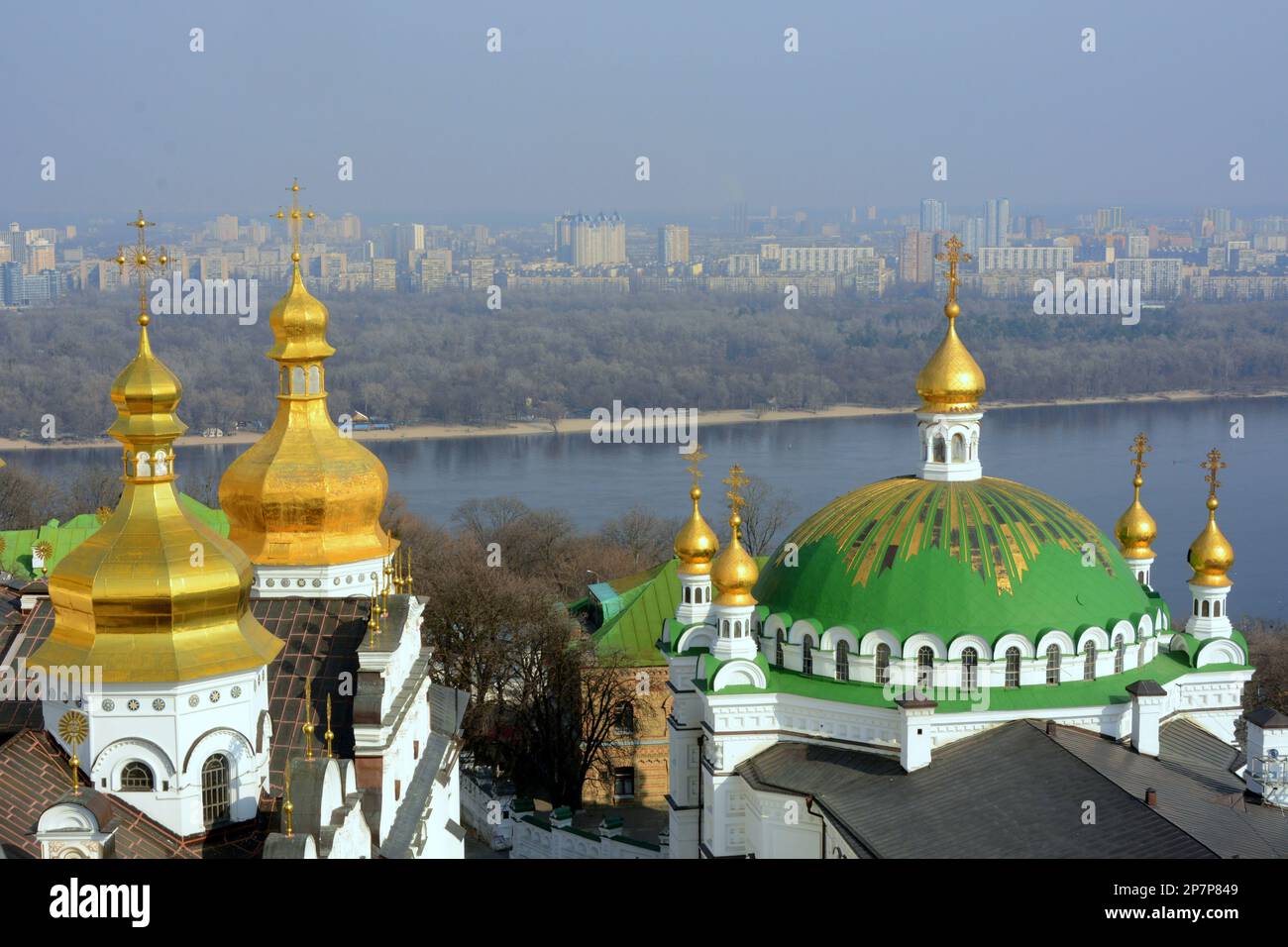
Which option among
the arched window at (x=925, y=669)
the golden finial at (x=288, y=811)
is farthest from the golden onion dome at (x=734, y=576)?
the golden finial at (x=288, y=811)

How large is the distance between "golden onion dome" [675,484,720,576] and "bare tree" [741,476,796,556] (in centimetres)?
1522

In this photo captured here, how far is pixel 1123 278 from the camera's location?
84.9 meters

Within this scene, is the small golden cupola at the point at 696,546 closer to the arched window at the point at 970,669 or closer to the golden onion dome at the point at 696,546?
the golden onion dome at the point at 696,546

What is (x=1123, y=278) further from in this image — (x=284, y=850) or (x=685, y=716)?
(x=284, y=850)

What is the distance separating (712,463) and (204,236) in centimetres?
3729

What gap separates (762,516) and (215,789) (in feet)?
81.1

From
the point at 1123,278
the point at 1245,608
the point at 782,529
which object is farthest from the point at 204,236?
the point at 1245,608

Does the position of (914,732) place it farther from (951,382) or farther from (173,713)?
(173,713)

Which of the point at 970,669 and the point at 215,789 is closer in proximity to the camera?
the point at 215,789

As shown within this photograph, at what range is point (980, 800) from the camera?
10.8m

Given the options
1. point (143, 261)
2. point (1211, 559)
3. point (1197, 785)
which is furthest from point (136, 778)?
point (1211, 559)

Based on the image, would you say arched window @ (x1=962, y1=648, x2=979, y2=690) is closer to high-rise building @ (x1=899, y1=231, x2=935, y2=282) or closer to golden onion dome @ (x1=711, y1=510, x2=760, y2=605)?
golden onion dome @ (x1=711, y1=510, x2=760, y2=605)
